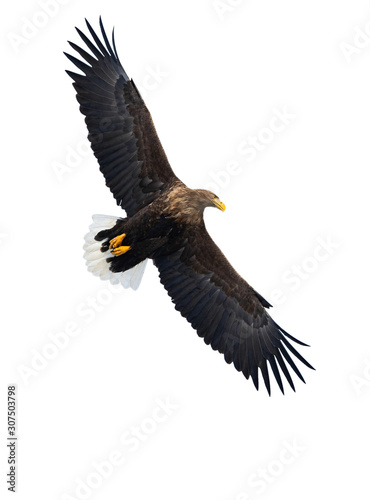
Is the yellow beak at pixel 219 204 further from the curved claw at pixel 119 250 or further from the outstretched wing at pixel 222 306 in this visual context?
the curved claw at pixel 119 250

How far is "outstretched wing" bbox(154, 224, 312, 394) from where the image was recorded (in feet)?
36.2

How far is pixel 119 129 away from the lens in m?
10.6

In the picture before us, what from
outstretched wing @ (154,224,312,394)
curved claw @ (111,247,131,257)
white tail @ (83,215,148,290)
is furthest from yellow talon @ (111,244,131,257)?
outstretched wing @ (154,224,312,394)

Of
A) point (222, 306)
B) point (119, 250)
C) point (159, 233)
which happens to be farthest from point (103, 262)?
point (222, 306)

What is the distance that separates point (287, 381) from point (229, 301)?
104 centimetres

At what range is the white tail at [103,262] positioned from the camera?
10.9m

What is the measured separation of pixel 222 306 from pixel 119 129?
2.18m

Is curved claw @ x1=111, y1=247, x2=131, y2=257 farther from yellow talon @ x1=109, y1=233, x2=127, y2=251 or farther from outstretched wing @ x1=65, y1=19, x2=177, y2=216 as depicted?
outstretched wing @ x1=65, y1=19, x2=177, y2=216

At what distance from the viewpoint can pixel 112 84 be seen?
35.0 ft

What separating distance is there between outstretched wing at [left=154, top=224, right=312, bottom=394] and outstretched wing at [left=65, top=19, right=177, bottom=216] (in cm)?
80

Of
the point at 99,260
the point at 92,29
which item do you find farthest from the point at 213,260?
the point at 92,29

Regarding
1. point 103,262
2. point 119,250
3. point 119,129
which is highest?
point 119,129

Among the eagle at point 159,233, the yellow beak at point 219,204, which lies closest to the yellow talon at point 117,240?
the eagle at point 159,233

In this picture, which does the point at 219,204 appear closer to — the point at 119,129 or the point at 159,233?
the point at 159,233
